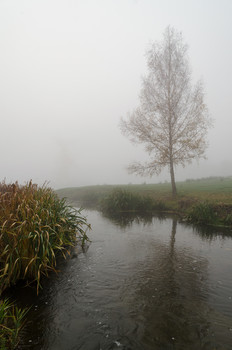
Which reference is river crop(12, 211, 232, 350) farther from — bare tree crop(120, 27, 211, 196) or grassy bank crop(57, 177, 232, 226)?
bare tree crop(120, 27, 211, 196)

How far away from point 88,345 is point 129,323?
0.98 meters

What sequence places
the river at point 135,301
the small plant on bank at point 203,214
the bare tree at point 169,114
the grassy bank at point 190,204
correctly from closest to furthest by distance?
the river at point 135,301 → the small plant on bank at point 203,214 → the grassy bank at point 190,204 → the bare tree at point 169,114

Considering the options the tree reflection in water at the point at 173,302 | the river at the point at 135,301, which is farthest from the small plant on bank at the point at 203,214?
the tree reflection in water at the point at 173,302

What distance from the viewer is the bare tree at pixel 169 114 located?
17.0 meters

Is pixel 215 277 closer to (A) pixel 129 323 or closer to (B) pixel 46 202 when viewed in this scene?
(A) pixel 129 323

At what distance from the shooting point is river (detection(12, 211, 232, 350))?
4.02 m

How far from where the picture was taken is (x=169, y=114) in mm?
17422

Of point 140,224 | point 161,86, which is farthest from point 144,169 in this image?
point 161,86

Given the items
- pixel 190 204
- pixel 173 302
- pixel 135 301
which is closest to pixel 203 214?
pixel 190 204

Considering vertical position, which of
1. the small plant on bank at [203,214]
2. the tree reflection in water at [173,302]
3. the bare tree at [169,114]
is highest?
the bare tree at [169,114]

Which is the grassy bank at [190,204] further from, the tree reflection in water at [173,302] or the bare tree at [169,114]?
the tree reflection in water at [173,302]

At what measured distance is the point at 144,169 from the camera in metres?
18.5

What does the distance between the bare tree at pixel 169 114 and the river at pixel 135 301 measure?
9.68 meters

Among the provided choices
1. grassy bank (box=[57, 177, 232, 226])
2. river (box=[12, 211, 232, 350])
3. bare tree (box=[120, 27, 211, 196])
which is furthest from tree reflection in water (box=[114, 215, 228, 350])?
bare tree (box=[120, 27, 211, 196])
